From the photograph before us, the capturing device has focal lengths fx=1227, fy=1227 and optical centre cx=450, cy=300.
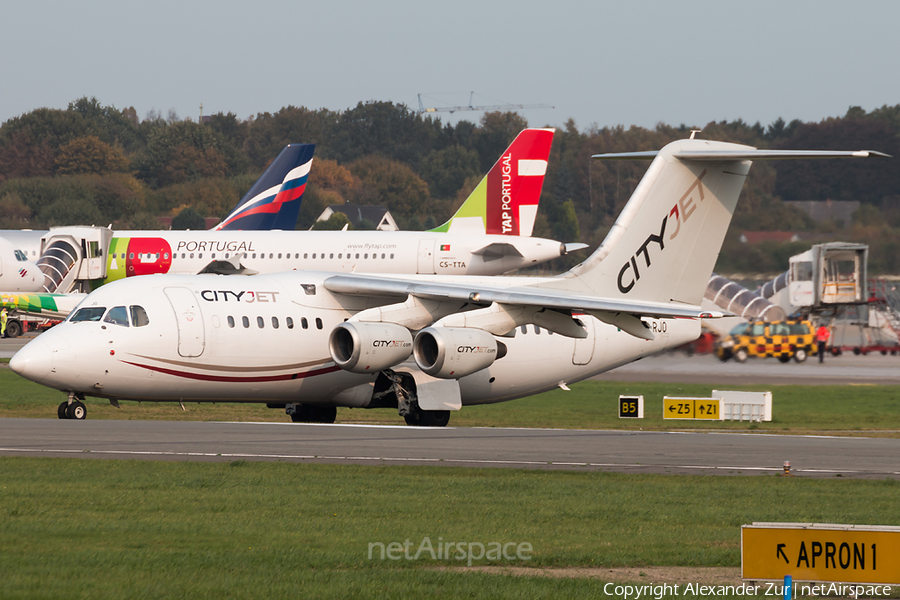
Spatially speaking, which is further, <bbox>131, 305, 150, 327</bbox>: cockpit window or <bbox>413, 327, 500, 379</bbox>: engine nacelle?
<bbox>413, 327, 500, 379</bbox>: engine nacelle

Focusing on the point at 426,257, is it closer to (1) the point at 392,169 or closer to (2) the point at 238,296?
(2) the point at 238,296

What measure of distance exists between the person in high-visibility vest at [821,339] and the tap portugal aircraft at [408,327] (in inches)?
1328

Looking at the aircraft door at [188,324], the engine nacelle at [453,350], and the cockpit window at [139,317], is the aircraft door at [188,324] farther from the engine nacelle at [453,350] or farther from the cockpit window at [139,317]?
the engine nacelle at [453,350]

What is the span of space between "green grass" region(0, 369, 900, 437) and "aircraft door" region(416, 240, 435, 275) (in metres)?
9.95

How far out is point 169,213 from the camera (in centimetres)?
10456

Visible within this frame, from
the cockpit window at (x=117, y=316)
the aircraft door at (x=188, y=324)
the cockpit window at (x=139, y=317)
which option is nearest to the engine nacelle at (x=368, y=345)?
the aircraft door at (x=188, y=324)

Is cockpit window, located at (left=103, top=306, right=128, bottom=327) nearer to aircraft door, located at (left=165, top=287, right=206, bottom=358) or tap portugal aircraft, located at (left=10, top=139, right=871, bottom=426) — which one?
tap portugal aircraft, located at (left=10, top=139, right=871, bottom=426)

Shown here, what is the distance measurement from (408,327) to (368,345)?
1722mm

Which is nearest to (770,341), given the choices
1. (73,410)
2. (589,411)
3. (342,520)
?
(589,411)

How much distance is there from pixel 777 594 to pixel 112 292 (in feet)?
60.0

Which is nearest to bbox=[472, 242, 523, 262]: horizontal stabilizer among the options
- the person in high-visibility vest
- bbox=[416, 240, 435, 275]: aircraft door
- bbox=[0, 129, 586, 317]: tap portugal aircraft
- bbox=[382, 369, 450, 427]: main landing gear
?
bbox=[0, 129, 586, 317]: tap portugal aircraft

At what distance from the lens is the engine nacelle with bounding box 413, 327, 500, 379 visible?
24.7m

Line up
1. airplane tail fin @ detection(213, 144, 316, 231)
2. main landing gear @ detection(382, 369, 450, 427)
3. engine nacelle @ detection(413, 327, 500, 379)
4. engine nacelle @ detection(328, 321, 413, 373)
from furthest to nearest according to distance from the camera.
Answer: airplane tail fin @ detection(213, 144, 316, 231) → main landing gear @ detection(382, 369, 450, 427) → engine nacelle @ detection(413, 327, 500, 379) → engine nacelle @ detection(328, 321, 413, 373)

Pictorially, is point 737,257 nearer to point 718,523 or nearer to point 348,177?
point 718,523
